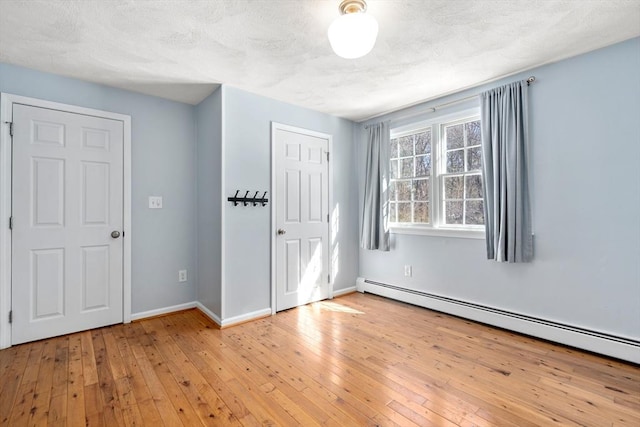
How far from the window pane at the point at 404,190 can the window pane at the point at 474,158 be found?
0.76 metres

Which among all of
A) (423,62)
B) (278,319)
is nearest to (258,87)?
(423,62)

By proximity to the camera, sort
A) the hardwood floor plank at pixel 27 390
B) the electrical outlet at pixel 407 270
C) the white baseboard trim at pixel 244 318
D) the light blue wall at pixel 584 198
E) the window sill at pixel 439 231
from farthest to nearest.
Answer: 1. the electrical outlet at pixel 407 270
2. the window sill at pixel 439 231
3. the white baseboard trim at pixel 244 318
4. the light blue wall at pixel 584 198
5. the hardwood floor plank at pixel 27 390

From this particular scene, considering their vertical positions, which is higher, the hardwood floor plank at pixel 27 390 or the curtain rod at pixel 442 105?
the curtain rod at pixel 442 105

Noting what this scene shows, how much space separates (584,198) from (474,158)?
1.02m

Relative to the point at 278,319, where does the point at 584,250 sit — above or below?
above

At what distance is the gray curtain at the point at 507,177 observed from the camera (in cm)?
279

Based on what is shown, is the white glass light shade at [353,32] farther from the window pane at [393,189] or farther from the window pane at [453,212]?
the window pane at [393,189]

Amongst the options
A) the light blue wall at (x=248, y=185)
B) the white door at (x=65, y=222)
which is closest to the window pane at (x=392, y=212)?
the light blue wall at (x=248, y=185)

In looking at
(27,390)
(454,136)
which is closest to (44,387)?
(27,390)

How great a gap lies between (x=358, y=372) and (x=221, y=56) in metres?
2.69

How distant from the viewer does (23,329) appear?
2670 mm

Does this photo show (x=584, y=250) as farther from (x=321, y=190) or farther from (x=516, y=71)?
(x=321, y=190)

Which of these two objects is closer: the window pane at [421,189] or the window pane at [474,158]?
the window pane at [474,158]

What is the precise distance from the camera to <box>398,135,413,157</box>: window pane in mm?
3861
